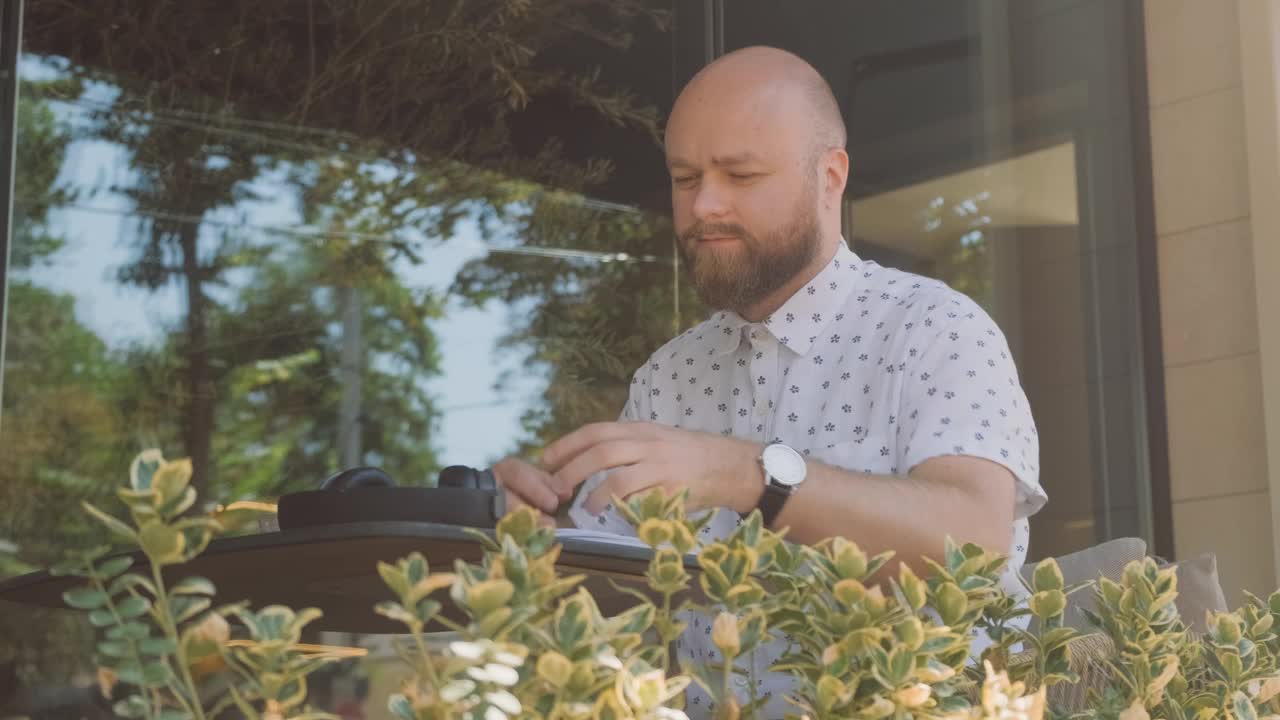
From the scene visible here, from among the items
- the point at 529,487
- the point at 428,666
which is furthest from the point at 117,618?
the point at 529,487

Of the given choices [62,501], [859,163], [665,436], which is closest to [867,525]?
[665,436]

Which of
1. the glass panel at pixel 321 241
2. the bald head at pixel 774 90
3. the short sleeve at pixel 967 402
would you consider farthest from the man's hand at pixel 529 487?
the glass panel at pixel 321 241

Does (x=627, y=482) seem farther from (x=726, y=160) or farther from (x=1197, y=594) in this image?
(x=1197, y=594)

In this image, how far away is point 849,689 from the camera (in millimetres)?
923

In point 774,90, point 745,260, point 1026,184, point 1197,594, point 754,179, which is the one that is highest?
point 1026,184

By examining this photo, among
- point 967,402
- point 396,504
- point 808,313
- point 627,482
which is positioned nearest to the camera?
point 396,504

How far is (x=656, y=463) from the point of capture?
1.31 metres

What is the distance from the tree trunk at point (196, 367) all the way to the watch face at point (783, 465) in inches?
128

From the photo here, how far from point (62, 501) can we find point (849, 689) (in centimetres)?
368

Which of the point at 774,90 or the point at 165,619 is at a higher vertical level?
the point at 774,90

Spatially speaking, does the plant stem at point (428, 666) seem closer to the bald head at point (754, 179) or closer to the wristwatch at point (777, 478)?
the wristwatch at point (777, 478)

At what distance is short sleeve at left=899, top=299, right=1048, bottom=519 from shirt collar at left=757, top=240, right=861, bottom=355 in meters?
0.21

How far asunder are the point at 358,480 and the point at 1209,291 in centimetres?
291

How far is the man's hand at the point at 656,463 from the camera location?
1287mm
